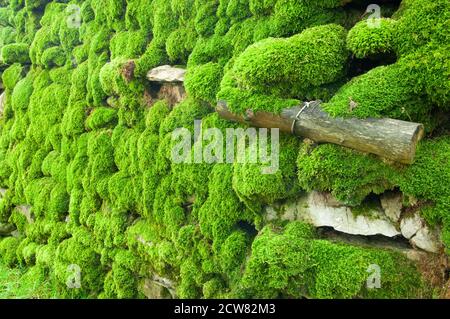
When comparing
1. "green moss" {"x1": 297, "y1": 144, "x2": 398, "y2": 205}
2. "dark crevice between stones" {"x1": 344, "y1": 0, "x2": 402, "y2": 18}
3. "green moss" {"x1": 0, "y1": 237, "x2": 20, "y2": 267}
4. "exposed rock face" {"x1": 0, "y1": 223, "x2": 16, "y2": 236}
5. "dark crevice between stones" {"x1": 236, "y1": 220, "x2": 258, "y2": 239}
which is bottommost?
"green moss" {"x1": 0, "y1": 237, "x2": 20, "y2": 267}

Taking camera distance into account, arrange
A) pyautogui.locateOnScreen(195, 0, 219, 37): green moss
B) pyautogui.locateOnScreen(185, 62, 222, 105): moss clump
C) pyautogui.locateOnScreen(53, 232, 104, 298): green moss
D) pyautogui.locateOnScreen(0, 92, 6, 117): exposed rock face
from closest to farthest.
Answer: pyautogui.locateOnScreen(185, 62, 222, 105): moss clump → pyautogui.locateOnScreen(195, 0, 219, 37): green moss → pyautogui.locateOnScreen(53, 232, 104, 298): green moss → pyautogui.locateOnScreen(0, 92, 6, 117): exposed rock face

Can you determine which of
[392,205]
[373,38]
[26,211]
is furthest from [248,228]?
[26,211]

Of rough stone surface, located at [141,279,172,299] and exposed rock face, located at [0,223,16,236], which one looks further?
exposed rock face, located at [0,223,16,236]

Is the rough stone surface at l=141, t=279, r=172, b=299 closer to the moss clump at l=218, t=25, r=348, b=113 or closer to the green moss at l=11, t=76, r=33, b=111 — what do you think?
the moss clump at l=218, t=25, r=348, b=113

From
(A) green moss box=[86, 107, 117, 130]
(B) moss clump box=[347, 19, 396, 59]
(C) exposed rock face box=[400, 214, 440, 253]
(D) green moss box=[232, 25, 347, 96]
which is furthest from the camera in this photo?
(A) green moss box=[86, 107, 117, 130]

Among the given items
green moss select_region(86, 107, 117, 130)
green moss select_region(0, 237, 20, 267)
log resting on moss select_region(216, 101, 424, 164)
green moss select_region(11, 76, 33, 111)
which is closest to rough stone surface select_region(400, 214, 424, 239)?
log resting on moss select_region(216, 101, 424, 164)
